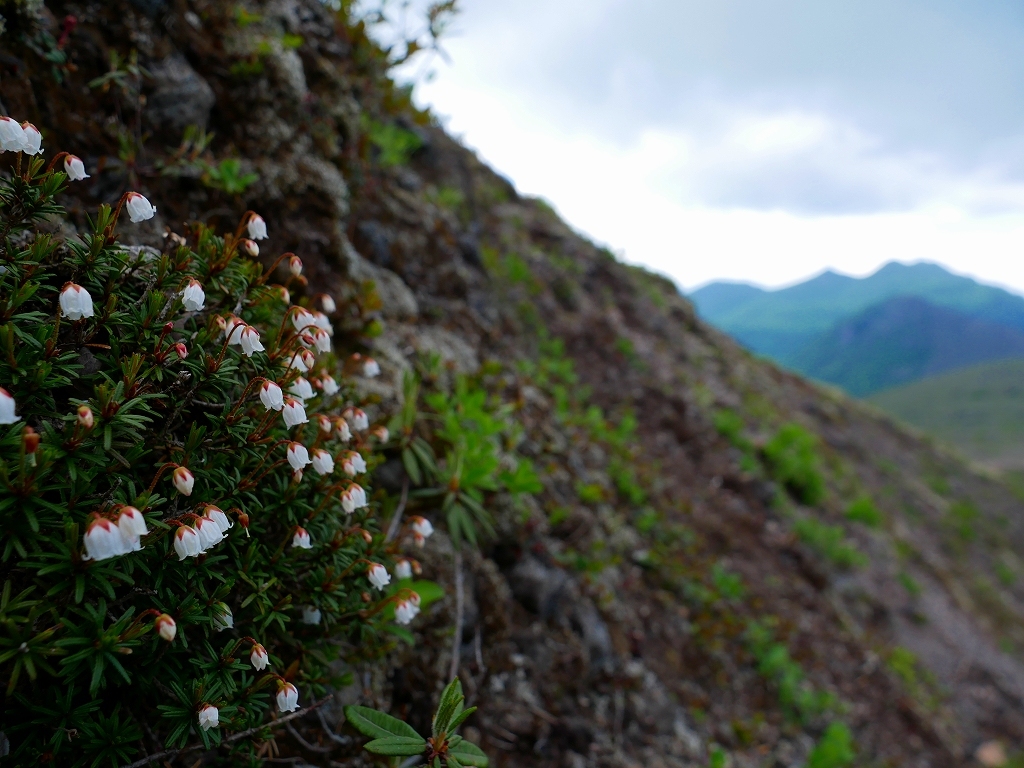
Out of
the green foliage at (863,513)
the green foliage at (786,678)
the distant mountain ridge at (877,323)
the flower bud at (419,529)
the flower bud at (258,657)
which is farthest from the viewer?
the distant mountain ridge at (877,323)

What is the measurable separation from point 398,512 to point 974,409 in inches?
2942

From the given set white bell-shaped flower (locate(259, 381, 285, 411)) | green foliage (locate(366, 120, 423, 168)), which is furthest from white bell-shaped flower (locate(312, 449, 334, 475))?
green foliage (locate(366, 120, 423, 168))

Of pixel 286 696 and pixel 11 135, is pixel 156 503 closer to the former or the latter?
pixel 286 696

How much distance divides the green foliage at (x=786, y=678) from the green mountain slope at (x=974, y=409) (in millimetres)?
52546

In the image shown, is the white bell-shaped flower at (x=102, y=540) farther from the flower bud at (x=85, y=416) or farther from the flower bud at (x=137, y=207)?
the flower bud at (x=137, y=207)

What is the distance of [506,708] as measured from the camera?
336 centimetres

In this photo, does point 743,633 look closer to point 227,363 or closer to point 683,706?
point 683,706

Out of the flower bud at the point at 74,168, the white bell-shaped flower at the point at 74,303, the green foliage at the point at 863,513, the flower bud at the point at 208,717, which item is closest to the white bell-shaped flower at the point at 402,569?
the flower bud at the point at 208,717

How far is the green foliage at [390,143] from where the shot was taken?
19.5ft

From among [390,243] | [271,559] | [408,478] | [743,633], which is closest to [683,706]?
[743,633]

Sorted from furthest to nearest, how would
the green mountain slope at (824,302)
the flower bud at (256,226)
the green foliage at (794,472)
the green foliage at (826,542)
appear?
the green mountain slope at (824,302)
the green foliage at (794,472)
the green foliage at (826,542)
the flower bud at (256,226)

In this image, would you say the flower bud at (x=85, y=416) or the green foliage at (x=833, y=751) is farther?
the green foliage at (x=833, y=751)

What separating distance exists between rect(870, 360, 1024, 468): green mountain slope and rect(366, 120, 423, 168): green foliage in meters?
55.8

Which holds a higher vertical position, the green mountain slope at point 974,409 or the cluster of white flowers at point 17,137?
the green mountain slope at point 974,409
